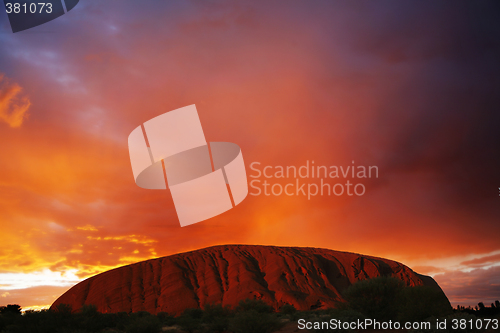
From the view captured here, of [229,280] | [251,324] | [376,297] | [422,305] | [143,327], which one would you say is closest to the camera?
[422,305]

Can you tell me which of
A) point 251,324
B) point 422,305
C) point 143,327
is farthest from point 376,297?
point 143,327

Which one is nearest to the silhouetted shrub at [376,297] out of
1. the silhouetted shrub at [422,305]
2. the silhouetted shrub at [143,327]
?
the silhouetted shrub at [422,305]

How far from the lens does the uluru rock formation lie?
66.3 m

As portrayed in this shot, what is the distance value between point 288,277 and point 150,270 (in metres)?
32.0

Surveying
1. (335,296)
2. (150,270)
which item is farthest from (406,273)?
(150,270)

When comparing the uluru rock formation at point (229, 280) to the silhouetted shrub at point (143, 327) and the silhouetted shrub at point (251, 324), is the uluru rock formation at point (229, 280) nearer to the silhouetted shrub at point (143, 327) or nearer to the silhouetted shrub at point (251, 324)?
the silhouetted shrub at point (143, 327)

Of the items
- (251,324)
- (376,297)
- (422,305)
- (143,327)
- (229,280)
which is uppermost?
(229,280)

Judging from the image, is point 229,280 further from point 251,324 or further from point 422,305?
point 422,305

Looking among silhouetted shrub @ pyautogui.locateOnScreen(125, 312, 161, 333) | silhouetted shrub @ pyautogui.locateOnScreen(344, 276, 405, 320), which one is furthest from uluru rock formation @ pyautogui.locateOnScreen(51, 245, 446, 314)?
silhouetted shrub @ pyautogui.locateOnScreen(344, 276, 405, 320)

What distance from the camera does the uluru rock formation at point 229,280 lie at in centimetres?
6631

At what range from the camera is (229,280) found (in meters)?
73.8

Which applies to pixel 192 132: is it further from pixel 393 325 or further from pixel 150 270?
pixel 150 270

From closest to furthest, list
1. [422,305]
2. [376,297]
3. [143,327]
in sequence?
[422,305], [143,327], [376,297]

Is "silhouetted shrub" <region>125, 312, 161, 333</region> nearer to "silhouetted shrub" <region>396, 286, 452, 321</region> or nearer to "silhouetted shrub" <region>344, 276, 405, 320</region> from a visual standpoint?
"silhouetted shrub" <region>344, 276, 405, 320</region>
